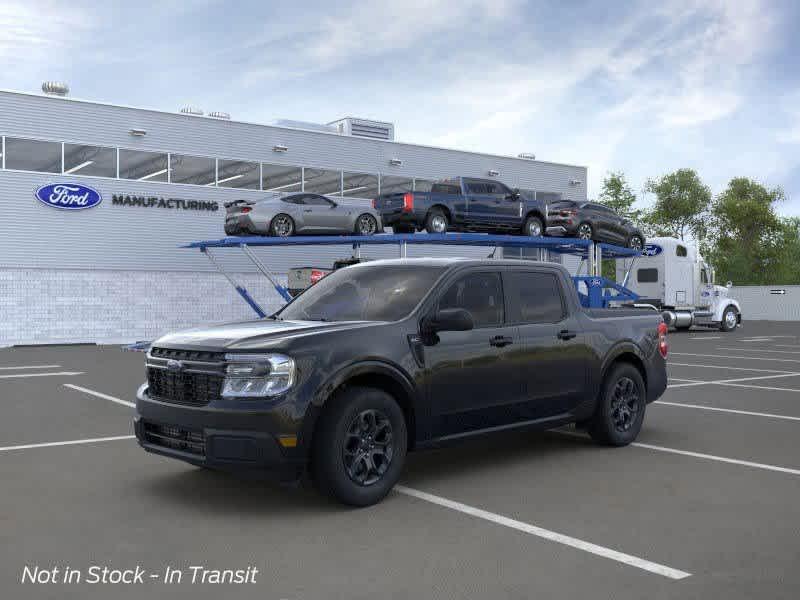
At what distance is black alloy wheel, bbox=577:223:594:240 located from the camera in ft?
90.3

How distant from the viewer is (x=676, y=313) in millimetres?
33062

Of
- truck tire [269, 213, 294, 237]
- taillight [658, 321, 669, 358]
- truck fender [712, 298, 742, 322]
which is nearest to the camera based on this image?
taillight [658, 321, 669, 358]

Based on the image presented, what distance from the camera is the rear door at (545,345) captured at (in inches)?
286

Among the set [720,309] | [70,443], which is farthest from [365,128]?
[70,443]

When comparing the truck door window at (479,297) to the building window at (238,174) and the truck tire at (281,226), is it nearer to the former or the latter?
the truck tire at (281,226)

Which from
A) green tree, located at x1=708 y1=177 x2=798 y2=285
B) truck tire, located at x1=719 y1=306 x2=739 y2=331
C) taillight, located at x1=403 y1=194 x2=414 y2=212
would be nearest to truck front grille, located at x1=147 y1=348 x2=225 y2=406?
taillight, located at x1=403 y1=194 x2=414 y2=212

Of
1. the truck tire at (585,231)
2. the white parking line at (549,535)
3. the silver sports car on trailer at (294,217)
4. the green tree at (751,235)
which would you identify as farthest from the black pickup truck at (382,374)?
the green tree at (751,235)

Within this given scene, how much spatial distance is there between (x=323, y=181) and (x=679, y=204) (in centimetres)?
5413

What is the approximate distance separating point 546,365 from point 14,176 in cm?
2552

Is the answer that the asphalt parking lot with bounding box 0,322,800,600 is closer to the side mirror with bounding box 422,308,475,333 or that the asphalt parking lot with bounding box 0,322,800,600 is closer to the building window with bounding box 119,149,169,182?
the side mirror with bounding box 422,308,475,333

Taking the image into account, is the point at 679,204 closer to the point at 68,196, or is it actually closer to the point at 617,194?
the point at 617,194

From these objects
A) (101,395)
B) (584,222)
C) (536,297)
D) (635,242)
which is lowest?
(101,395)

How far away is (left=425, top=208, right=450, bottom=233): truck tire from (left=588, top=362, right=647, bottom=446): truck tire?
16718 millimetres

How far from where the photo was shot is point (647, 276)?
110ft
